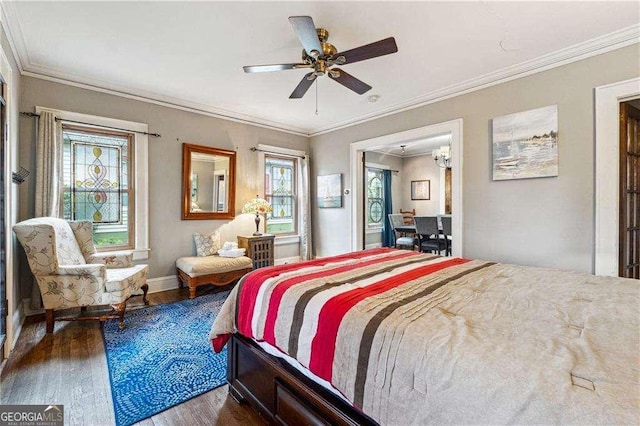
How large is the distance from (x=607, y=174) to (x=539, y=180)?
505mm

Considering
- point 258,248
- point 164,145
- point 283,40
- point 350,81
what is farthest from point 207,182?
point 350,81

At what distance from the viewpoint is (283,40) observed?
2.58 metres

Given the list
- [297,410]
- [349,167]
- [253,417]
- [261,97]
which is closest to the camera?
[297,410]

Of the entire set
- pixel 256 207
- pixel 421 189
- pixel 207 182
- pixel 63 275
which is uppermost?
pixel 421 189

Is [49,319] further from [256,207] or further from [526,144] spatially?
[526,144]

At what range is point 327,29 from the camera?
241 centimetres

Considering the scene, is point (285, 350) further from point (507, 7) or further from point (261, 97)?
point (261, 97)

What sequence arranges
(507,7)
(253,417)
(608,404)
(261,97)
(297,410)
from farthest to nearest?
(261,97), (507,7), (253,417), (297,410), (608,404)

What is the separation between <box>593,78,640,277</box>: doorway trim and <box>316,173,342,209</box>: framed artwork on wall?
3263 millimetres

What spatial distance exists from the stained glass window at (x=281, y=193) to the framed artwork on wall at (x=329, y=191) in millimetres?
502

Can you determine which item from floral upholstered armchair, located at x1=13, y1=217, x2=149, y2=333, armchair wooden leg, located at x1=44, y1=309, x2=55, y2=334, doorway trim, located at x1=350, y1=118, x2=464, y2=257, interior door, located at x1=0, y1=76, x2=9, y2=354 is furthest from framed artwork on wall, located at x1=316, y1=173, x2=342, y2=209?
interior door, located at x1=0, y1=76, x2=9, y2=354

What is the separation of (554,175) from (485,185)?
63 cm

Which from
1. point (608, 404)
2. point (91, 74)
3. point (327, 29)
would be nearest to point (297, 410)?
point (608, 404)

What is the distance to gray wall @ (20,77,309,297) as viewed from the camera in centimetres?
309
